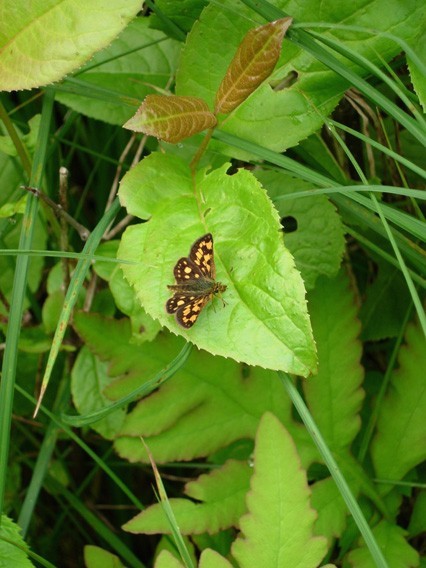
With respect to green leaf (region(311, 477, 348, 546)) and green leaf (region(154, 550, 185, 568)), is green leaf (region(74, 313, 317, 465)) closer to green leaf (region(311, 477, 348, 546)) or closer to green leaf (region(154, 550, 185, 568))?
green leaf (region(311, 477, 348, 546))

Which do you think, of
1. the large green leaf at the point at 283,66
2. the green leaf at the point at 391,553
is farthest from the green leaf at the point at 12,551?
the large green leaf at the point at 283,66

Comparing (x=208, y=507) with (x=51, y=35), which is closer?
(x=51, y=35)

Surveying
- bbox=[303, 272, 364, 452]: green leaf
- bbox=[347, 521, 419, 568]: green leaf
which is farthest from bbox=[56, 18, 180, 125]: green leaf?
bbox=[347, 521, 419, 568]: green leaf

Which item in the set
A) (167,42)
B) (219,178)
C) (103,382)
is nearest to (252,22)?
(219,178)

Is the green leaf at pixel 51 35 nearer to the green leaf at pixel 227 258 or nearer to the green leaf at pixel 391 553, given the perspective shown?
the green leaf at pixel 227 258

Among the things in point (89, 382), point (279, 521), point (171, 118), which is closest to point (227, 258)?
point (171, 118)

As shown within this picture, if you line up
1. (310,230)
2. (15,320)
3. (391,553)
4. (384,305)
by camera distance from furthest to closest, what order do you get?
(384,305) < (310,230) < (391,553) < (15,320)

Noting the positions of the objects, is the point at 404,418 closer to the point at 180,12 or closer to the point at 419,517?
the point at 419,517
